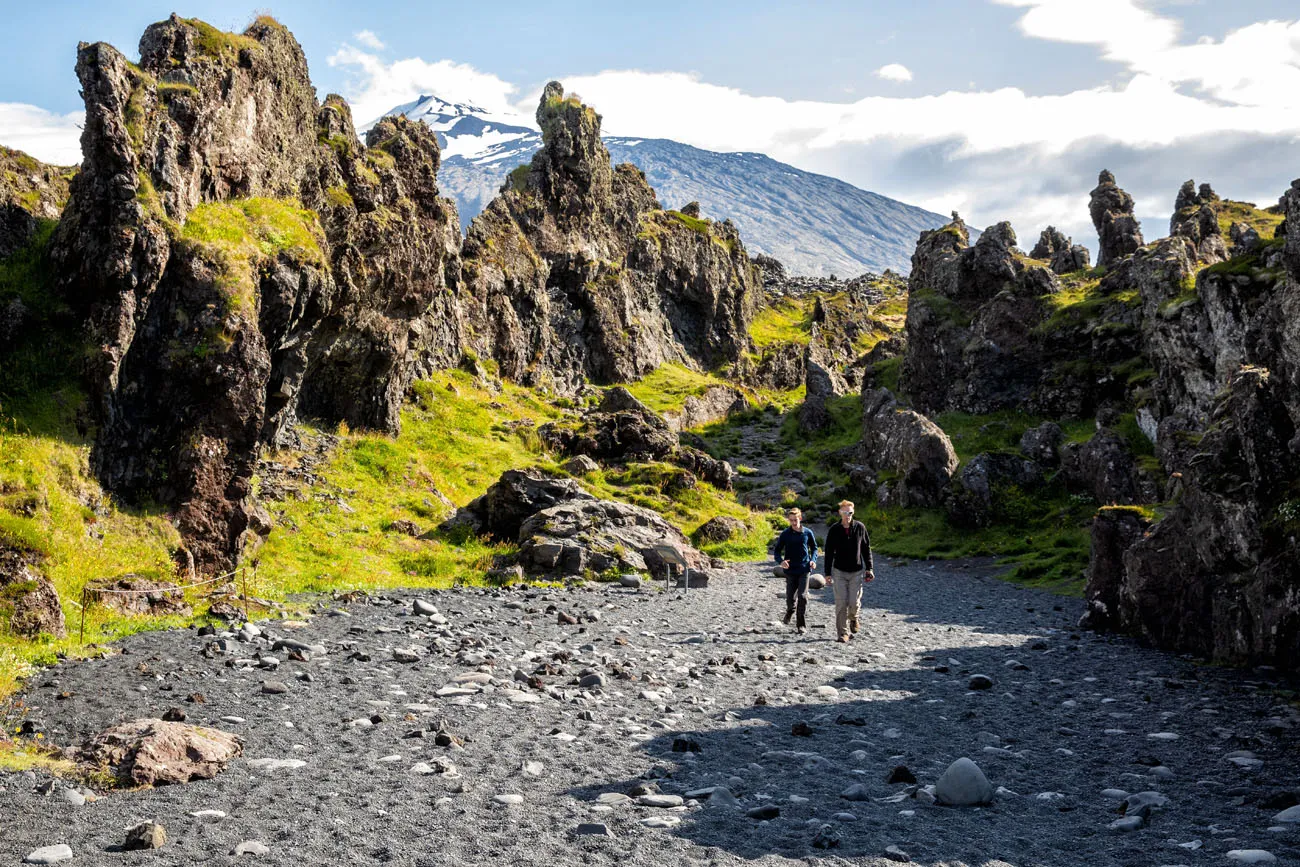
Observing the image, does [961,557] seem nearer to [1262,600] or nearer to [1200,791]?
[1262,600]

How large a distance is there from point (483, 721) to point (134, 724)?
16.8 ft

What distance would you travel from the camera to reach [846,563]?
2312cm

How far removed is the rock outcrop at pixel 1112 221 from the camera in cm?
9225

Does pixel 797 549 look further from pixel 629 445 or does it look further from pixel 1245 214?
pixel 1245 214

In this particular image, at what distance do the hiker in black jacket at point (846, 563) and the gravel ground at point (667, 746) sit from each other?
41.7 inches

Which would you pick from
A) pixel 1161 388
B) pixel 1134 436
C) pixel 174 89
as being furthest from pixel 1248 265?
pixel 174 89

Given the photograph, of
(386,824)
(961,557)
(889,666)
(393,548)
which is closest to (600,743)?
(386,824)

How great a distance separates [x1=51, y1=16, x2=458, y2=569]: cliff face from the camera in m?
24.2

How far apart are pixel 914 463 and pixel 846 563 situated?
34146mm

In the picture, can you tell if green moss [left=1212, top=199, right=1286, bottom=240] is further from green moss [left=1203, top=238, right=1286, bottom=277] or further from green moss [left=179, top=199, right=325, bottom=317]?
green moss [left=179, top=199, right=325, bottom=317]

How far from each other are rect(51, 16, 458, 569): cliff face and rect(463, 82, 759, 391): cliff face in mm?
43658

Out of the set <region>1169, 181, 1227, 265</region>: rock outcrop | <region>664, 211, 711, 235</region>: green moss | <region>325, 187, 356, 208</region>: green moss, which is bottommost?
<region>325, 187, 356, 208</region>: green moss

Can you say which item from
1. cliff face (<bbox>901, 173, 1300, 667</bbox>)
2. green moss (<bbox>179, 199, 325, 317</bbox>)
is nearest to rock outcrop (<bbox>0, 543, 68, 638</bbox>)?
green moss (<bbox>179, 199, 325, 317</bbox>)

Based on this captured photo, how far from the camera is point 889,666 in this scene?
20141mm
